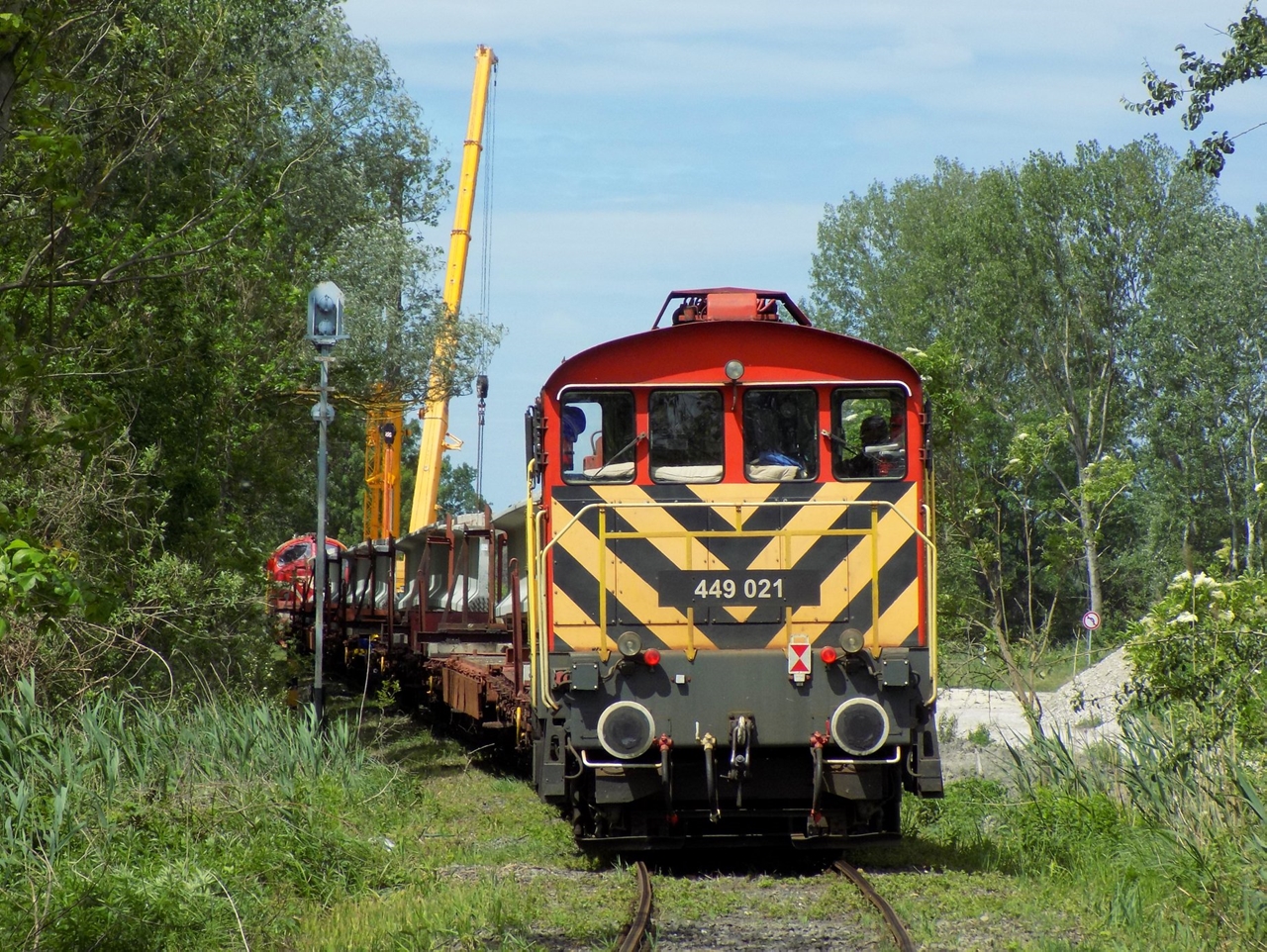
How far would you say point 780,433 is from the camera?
9523 millimetres

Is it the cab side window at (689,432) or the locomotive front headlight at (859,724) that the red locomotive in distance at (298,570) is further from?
the locomotive front headlight at (859,724)

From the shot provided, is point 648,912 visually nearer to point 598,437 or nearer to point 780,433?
point 598,437

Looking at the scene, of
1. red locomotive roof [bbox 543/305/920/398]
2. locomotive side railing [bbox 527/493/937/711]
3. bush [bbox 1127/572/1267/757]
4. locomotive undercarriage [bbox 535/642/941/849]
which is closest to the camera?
locomotive undercarriage [bbox 535/642/941/849]

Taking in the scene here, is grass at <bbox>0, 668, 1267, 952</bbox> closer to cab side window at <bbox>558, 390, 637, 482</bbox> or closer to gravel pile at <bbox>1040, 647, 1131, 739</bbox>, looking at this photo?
cab side window at <bbox>558, 390, 637, 482</bbox>

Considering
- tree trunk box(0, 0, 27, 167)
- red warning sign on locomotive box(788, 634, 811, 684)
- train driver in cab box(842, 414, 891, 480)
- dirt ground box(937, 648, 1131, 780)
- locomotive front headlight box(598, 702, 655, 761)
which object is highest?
tree trunk box(0, 0, 27, 167)

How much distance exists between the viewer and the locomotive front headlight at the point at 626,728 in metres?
8.69

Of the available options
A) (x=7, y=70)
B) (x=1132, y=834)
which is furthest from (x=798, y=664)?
(x=7, y=70)

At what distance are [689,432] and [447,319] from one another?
16.6 meters

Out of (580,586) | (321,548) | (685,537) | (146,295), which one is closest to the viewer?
(685,537)

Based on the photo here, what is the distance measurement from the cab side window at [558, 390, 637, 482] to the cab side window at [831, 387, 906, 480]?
4.53ft

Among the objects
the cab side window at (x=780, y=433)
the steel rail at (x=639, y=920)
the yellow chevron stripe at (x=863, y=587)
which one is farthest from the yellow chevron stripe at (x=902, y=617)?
the steel rail at (x=639, y=920)

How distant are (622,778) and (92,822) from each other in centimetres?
324

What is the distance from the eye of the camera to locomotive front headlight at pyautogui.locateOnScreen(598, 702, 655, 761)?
8.69 m

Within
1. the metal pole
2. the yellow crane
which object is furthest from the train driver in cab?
the yellow crane
